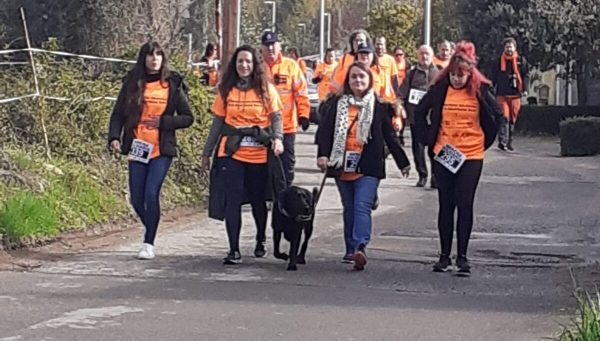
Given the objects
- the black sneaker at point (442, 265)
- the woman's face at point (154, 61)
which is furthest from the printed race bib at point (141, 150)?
the black sneaker at point (442, 265)

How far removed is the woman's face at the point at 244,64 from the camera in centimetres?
1040

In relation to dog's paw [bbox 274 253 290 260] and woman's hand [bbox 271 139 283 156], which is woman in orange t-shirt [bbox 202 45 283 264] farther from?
dog's paw [bbox 274 253 290 260]

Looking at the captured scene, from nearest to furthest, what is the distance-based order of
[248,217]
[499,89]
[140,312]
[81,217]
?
1. [140,312]
2. [81,217]
3. [248,217]
4. [499,89]

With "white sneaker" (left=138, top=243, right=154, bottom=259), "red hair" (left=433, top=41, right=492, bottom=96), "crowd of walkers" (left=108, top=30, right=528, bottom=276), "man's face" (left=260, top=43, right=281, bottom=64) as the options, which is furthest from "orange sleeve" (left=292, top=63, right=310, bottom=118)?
"red hair" (left=433, top=41, right=492, bottom=96)

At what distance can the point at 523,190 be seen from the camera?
1633 centimetres

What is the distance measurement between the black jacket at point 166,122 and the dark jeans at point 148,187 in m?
0.12

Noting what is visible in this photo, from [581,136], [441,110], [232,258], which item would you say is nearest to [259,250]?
[232,258]

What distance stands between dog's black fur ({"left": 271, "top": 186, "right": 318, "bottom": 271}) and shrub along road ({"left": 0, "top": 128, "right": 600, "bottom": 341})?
24 centimetres

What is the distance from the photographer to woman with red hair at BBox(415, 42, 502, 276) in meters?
9.98

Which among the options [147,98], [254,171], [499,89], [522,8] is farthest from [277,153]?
[522,8]

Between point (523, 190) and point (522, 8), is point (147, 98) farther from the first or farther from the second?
point (522, 8)

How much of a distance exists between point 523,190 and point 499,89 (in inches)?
241

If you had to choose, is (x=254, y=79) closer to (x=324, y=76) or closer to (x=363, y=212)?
(x=363, y=212)

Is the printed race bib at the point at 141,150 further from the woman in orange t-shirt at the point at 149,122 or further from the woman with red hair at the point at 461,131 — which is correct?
the woman with red hair at the point at 461,131
